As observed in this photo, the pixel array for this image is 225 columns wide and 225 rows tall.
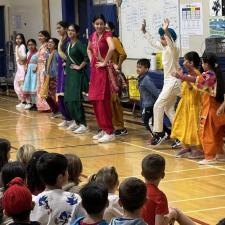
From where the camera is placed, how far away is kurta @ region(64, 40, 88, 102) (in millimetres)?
10266

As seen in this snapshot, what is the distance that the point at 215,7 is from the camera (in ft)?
34.2

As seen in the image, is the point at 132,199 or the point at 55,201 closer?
the point at 132,199

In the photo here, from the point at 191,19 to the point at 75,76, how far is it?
6.80 feet

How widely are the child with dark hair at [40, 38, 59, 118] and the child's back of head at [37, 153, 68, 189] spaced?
796cm

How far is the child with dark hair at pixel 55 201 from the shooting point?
389cm

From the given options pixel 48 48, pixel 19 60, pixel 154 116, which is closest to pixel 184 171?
pixel 154 116

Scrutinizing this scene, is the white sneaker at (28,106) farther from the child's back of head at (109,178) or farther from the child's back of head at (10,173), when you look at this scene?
the child's back of head at (109,178)

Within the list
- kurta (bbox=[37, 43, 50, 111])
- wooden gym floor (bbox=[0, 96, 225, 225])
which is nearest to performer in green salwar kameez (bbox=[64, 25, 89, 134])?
wooden gym floor (bbox=[0, 96, 225, 225])

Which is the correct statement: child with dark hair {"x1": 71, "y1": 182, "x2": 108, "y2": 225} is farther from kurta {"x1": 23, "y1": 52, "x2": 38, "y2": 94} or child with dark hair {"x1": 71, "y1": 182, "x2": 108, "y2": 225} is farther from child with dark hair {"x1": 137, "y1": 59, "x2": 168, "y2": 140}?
kurta {"x1": 23, "y1": 52, "x2": 38, "y2": 94}

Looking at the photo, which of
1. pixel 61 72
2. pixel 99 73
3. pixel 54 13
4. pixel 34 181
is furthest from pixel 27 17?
pixel 34 181

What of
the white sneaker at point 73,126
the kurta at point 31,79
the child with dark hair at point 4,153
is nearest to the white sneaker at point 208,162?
the white sneaker at point 73,126

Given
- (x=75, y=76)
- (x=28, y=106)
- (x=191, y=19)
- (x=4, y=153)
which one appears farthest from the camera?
(x=28, y=106)

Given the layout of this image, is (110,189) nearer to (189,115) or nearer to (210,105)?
(210,105)

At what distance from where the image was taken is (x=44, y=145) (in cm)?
967
